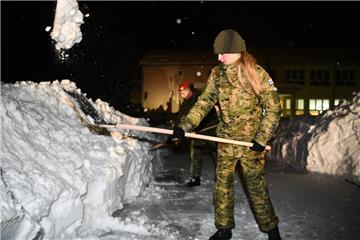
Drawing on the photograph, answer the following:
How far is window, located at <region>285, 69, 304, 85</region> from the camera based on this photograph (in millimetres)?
40625

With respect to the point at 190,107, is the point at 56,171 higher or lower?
lower

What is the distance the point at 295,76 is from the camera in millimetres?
40750

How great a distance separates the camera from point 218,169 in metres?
4.62

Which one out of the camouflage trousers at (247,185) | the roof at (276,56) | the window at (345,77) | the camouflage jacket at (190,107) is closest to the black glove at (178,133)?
the camouflage trousers at (247,185)

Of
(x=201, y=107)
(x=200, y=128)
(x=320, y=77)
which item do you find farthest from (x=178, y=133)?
(x=320, y=77)

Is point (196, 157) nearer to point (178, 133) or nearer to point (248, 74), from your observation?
point (178, 133)

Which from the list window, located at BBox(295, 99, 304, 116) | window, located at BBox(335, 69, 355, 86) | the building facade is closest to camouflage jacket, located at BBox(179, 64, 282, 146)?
the building facade

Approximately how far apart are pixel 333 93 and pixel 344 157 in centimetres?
3430

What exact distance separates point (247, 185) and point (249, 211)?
4.66ft

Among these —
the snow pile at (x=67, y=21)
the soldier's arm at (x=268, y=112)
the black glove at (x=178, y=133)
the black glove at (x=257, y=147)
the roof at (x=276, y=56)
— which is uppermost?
the roof at (x=276, y=56)

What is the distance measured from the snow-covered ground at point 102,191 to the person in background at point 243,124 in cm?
41

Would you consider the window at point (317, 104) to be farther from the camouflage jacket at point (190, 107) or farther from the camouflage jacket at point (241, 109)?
the camouflage jacket at point (241, 109)

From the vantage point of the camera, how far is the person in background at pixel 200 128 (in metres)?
7.73

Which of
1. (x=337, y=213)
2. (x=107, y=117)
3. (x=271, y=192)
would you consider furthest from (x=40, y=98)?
(x=337, y=213)
